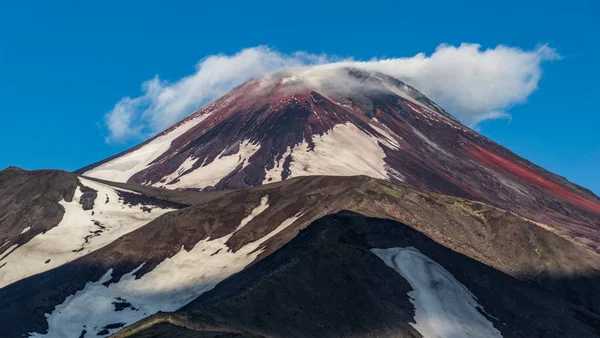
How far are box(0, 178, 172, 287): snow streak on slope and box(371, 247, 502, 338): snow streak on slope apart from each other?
77.0 m

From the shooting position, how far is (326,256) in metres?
90.7

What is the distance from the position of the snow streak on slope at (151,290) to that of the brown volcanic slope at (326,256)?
0.27 metres

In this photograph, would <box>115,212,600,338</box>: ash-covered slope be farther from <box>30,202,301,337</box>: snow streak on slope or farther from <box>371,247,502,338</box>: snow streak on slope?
<box>30,202,301,337</box>: snow streak on slope

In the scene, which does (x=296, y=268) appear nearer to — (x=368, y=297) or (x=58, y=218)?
(x=368, y=297)

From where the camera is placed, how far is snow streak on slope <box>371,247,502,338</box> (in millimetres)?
85375

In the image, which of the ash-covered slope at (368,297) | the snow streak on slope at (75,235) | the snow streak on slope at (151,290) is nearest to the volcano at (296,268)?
the ash-covered slope at (368,297)

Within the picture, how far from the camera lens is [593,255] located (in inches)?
5138

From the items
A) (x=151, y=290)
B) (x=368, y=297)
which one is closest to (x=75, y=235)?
(x=151, y=290)

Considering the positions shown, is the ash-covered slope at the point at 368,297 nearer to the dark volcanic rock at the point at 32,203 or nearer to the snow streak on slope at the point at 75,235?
the snow streak on slope at the point at 75,235

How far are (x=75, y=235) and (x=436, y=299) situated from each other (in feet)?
321

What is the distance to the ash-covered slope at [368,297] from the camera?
72.3 meters

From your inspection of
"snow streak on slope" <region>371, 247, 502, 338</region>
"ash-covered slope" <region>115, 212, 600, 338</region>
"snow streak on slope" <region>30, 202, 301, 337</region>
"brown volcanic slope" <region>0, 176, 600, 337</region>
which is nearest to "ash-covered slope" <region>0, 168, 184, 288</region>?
"brown volcanic slope" <region>0, 176, 600, 337</region>

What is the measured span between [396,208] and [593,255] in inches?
1423

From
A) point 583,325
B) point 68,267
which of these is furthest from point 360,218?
point 68,267
